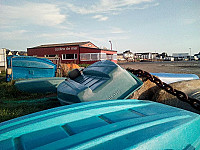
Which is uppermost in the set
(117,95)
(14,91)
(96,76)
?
(96,76)

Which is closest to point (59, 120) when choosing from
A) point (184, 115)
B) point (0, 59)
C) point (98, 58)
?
point (184, 115)

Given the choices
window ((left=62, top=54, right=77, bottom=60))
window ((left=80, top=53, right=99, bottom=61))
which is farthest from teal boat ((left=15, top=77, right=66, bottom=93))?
window ((left=62, top=54, right=77, bottom=60))

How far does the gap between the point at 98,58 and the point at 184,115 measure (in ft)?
96.0

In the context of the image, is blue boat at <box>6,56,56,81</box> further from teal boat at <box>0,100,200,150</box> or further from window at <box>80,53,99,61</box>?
window at <box>80,53,99,61</box>

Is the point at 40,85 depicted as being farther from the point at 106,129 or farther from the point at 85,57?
the point at 85,57

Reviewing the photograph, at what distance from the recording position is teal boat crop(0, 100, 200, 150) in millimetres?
1166

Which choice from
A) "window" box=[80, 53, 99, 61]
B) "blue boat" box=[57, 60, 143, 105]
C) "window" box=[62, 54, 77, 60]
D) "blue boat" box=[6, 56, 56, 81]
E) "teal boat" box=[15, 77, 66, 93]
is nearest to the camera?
"blue boat" box=[57, 60, 143, 105]

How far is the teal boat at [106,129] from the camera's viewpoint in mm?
1166

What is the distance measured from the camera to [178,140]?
1.39 meters

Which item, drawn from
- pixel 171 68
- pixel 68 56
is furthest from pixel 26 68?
pixel 68 56

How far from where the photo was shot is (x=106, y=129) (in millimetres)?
1299

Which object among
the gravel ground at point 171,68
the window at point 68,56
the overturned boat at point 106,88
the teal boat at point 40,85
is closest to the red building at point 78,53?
the window at point 68,56

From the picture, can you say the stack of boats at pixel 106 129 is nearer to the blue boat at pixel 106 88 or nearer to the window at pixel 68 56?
the blue boat at pixel 106 88

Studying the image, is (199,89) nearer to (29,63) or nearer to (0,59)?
(29,63)
